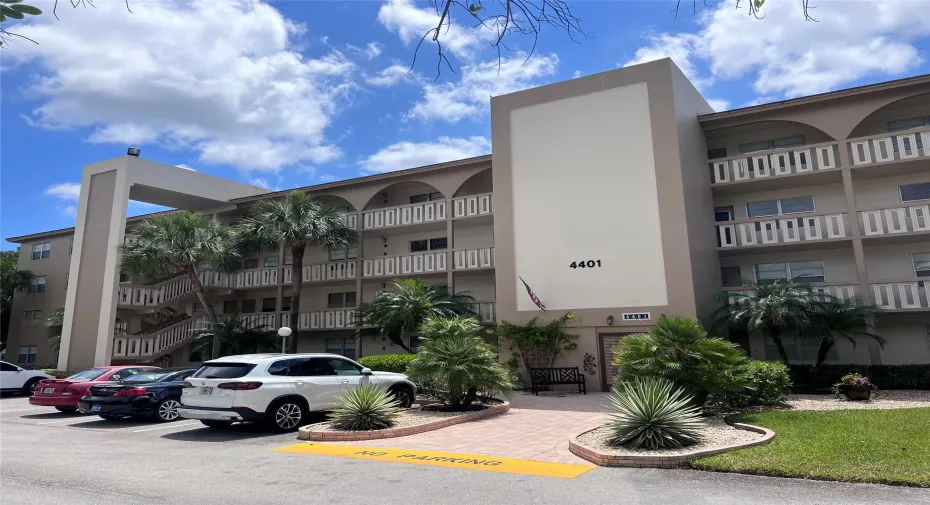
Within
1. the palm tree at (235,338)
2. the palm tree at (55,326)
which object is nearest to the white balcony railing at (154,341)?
the palm tree at (235,338)

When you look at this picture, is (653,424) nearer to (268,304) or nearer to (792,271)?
(792,271)

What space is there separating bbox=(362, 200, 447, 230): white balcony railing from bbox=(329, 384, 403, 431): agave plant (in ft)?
45.9

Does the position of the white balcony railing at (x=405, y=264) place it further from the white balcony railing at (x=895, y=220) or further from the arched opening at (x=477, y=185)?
the white balcony railing at (x=895, y=220)

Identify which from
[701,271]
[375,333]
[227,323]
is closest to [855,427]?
[701,271]

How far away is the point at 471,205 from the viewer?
2369 centimetres

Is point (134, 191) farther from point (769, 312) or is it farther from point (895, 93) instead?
point (895, 93)

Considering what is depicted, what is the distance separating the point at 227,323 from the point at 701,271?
19012 millimetres

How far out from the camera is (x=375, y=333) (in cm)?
2278

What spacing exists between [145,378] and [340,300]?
1399 cm

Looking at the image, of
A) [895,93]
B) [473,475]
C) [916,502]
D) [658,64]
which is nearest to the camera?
[916,502]

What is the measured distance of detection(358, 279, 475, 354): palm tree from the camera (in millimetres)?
20641

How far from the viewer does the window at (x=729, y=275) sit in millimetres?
21250

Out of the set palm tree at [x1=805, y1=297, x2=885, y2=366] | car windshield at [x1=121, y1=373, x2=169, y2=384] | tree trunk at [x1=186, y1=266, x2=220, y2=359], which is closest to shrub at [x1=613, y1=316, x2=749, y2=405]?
palm tree at [x1=805, y1=297, x2=885, y2=366]

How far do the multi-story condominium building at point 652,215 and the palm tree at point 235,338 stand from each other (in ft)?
4.77
